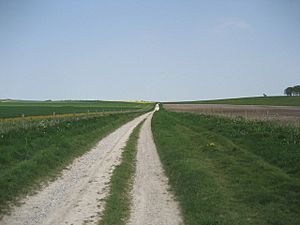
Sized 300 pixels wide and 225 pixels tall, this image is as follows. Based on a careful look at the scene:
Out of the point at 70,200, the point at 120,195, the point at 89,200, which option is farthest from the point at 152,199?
the point at 70,200

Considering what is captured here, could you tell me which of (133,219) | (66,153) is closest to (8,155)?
(66,153)

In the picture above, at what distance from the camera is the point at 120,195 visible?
32.7 ft

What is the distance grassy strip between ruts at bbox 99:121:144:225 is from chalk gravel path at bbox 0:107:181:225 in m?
0.19

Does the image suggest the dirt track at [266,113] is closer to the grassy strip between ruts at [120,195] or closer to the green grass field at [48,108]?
the grassy strip between ruts at [120,195]

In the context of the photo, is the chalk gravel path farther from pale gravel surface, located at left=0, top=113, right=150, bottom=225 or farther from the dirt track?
the dirt track

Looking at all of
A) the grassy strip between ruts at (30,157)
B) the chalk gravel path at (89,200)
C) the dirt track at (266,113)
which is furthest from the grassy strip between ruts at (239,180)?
the dirt track at (266,113)

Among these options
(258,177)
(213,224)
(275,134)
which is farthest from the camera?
(275,134)

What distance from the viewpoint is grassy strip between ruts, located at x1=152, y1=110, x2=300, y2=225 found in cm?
824

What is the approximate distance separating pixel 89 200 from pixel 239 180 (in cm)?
525

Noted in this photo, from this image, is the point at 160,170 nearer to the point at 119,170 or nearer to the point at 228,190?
the point at 119,170

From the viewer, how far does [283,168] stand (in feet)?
43.0

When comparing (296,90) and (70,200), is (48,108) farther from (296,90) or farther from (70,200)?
(296,90)

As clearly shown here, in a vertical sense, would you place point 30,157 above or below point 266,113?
below

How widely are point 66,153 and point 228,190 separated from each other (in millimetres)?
9670
